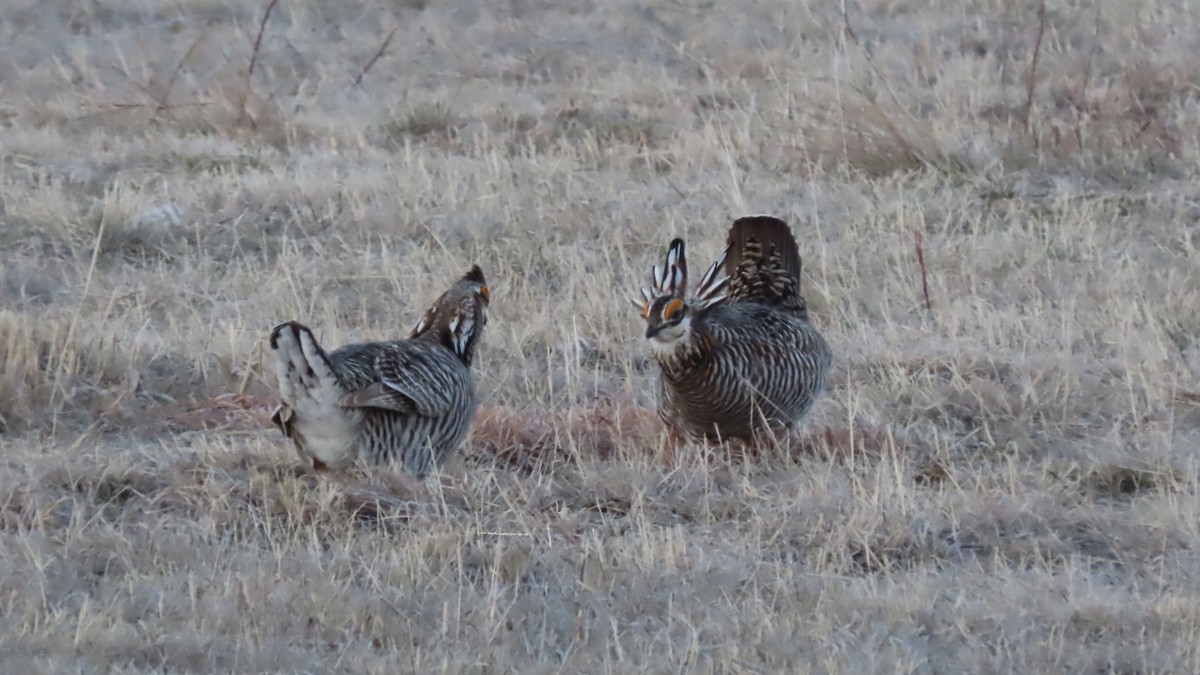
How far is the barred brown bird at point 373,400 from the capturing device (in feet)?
15.3

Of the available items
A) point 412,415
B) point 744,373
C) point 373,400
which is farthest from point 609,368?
point 373,400

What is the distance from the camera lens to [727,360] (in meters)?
5.25

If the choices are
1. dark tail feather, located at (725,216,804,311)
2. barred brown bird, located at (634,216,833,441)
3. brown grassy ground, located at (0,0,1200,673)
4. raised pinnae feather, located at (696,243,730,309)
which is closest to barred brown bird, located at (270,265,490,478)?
brown grassy ground, located at (0,0,1200,673)

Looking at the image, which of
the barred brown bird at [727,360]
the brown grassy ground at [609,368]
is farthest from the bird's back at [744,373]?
the brown grassy ground at [609,368]

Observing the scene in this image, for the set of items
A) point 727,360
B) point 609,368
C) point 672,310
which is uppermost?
point 672,310

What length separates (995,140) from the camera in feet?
33.1

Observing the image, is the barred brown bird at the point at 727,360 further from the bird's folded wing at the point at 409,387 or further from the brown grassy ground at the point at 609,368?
the bird's folded wing at the point at 409,387

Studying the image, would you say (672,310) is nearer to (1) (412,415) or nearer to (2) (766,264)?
(1) (412,415)

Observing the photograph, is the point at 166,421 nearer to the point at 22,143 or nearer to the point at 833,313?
the point at 833,313

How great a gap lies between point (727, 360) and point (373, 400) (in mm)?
1106

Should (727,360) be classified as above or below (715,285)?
below

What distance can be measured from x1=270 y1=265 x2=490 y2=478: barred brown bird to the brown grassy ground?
0.39 feet

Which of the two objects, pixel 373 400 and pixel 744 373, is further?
pixel 744 373

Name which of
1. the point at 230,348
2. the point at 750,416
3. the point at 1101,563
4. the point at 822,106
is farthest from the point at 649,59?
the point at 1101,563
